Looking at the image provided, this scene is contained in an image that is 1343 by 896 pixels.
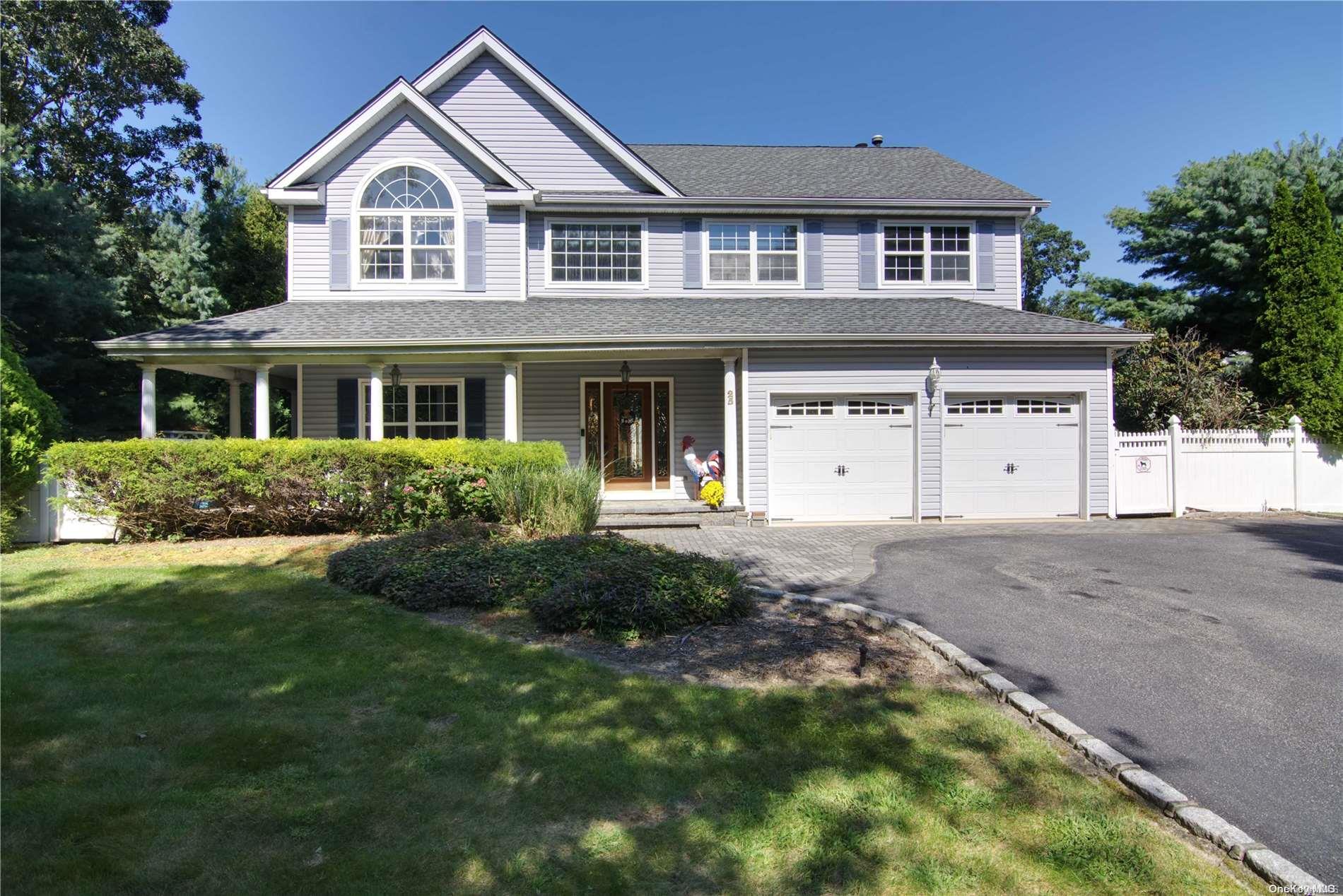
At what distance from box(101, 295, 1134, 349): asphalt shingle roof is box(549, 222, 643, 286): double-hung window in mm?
519

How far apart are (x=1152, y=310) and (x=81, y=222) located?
1217 inches

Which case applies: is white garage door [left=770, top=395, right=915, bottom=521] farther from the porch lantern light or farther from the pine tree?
the pine tree

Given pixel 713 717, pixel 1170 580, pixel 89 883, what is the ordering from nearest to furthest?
pixel 89 883, pixel 713 717, pixel 1170 580

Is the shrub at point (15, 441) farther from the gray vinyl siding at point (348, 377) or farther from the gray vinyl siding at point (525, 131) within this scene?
the gray vinyl siding at point (525, 131)

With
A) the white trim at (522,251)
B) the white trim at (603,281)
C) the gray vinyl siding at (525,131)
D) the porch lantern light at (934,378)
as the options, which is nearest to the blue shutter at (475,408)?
the white trim at (522,251)

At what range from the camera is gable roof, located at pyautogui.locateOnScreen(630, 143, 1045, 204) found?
585 inches

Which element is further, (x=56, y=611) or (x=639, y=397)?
(x=639, y=397)

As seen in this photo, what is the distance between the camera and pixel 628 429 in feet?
47.5

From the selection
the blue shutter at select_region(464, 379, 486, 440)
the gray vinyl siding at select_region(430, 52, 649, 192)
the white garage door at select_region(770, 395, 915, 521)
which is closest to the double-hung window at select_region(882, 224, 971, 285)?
the white garage door at select_region(770, 395, 915, 521)

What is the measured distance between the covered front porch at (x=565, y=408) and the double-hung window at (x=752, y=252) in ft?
6.73

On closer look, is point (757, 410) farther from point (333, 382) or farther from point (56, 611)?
point (56, 611)

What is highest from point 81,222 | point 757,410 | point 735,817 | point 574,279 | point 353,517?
point 81,222

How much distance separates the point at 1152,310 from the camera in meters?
20.5

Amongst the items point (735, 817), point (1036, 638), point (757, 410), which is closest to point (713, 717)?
point (735, 817)
